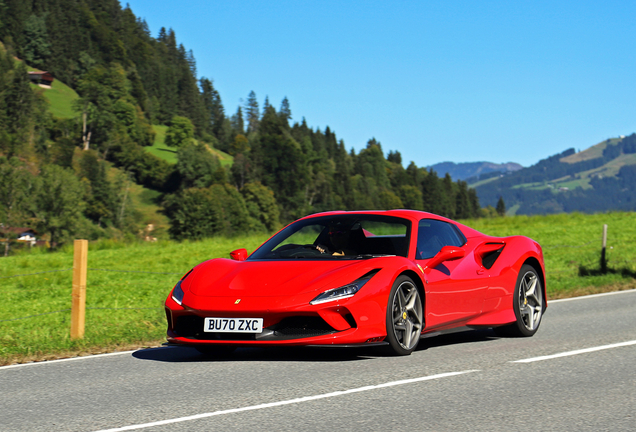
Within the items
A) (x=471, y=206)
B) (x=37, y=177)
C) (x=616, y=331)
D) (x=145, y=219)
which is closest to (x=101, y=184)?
(x=145, y=219)

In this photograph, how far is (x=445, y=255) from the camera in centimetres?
751

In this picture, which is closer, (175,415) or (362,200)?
(175,415)

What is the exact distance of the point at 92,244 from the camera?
1439 inches

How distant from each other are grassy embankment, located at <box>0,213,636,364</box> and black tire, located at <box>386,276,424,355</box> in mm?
3130

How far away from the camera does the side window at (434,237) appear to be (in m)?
7.73

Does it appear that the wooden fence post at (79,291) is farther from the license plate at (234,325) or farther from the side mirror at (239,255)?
the license plate at (234,325)

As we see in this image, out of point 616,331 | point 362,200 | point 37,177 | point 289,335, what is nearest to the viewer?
point 289,335

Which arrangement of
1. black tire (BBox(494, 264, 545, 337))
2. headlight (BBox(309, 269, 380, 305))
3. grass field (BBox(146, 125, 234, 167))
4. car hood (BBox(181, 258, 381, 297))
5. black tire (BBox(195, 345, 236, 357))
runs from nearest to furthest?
1. headlight (BBox(309, 269, 380, 305))
2. car hood (BBox(181, 258, 381, 297))
3. black tire (BBox(195, 345, 236, 357))
4. black tire (BBox(494, 264, 545, 337))
5. grass field (BBox(146, 125, 234, 167))

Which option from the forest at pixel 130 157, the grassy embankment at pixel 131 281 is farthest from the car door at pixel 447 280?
the forest at pixel 130 157

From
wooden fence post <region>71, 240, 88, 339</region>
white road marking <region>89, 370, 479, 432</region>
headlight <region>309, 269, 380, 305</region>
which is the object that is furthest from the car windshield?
wooden fence post <region>71, 240, 88, 339</region>

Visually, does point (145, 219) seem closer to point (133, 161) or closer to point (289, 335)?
point (133, 161)

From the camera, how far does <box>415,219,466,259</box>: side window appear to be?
25.4ft

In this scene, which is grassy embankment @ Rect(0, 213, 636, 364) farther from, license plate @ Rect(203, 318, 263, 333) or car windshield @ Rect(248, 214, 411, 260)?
license plate @ Rect(203, 318, 263, 333)

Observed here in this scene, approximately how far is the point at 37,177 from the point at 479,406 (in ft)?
325
